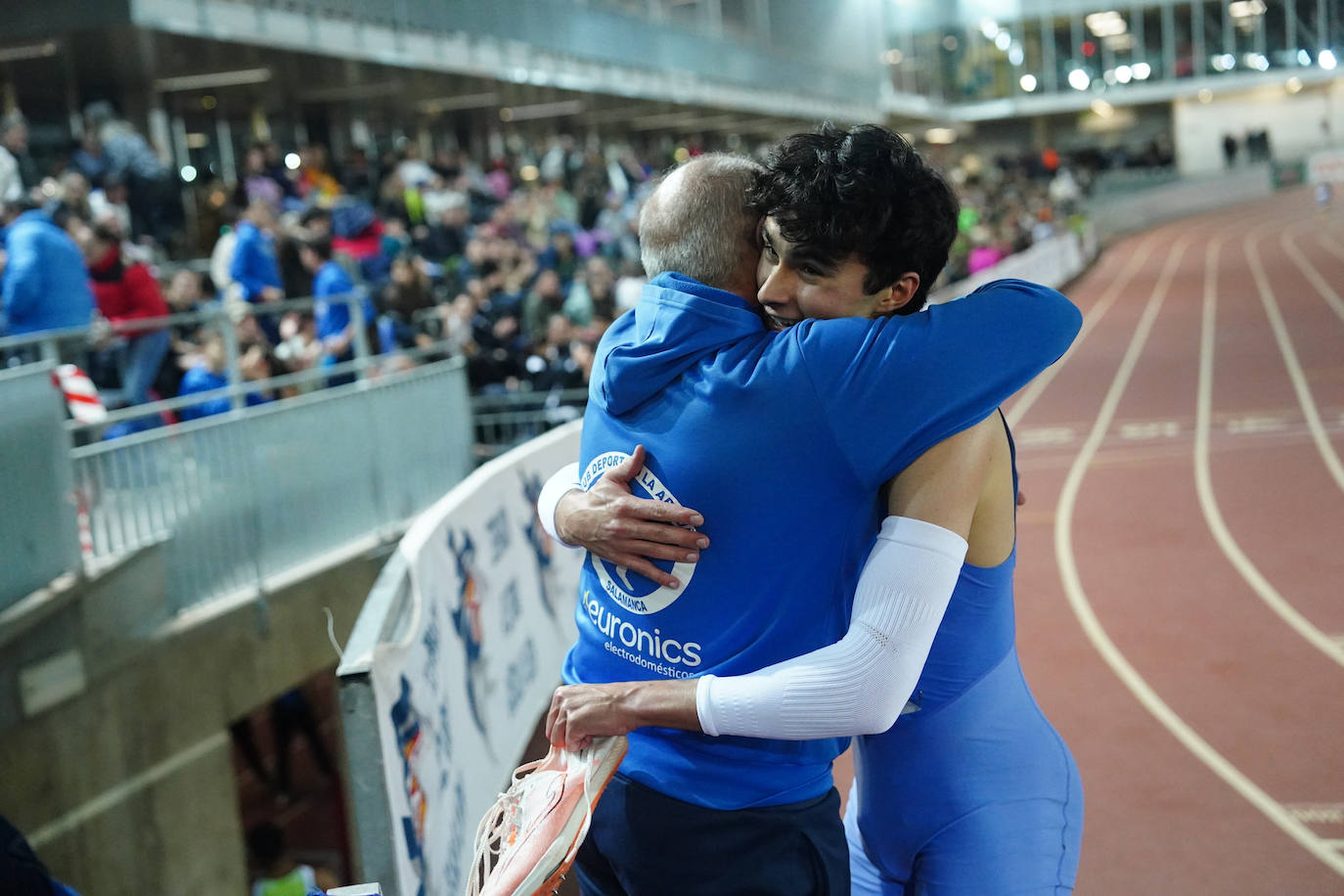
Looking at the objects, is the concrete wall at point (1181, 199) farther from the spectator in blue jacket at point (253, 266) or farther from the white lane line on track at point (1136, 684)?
the spectator in blue jacket at point (253, 266)

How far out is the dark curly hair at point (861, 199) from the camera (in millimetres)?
1808

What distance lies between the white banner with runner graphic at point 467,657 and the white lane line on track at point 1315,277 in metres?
17.9

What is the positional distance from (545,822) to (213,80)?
16.2 m

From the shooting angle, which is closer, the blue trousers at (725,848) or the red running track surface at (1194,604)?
the blue trousers at (725,848)

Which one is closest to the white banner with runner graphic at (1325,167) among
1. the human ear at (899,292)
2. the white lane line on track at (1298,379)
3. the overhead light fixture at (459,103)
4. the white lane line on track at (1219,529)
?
the white lane line on track at (1298,379)

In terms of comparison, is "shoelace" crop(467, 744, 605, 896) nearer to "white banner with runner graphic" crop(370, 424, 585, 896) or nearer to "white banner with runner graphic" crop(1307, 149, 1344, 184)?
"white banner with runner graphic" crop(370, 424, 585, 896)

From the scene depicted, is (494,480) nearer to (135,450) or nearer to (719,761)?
(135,450)

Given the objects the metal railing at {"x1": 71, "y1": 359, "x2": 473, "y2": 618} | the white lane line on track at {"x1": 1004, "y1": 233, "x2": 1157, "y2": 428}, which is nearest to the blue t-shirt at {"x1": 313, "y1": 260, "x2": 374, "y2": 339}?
the metal railing at {"x1": 71, "y1": 359, "x2": 473, "y2": 618}

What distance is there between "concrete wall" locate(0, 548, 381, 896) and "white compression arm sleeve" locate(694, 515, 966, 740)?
471 centimetres

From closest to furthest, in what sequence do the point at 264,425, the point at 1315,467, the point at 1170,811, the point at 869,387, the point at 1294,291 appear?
the point at 869,387 → the point at 1170,811 → the point at 264,425 → the point at 1315,467 → the point at 1294,291

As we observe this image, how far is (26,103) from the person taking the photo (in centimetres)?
1441

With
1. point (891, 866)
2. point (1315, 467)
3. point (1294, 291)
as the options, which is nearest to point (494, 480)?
point (891, 866)

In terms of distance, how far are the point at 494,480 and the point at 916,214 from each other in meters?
4.20

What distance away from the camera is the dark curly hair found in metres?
1.81
